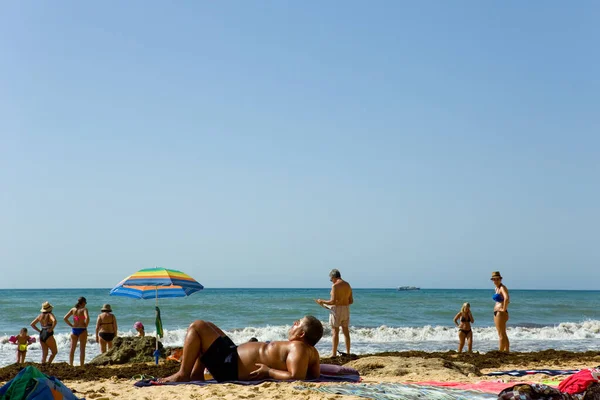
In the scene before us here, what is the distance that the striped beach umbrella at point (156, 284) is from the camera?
10.6 meters

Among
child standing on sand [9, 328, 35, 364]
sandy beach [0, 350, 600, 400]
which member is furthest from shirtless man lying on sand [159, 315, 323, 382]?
child standing on sand [9, 328, 35, 364]

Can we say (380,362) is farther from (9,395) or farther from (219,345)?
(9,395)

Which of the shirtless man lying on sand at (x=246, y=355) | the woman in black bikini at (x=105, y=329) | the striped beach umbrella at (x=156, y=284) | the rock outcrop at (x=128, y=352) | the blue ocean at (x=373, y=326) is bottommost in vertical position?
the blue ocean at (x=373, y=326)

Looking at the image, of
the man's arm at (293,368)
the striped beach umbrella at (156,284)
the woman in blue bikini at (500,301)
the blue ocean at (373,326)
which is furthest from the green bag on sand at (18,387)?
the blue ocean at (373,326)

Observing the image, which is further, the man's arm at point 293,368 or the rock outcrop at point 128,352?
the rock outcrop at point 128,352

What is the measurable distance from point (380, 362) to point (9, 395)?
21.0 feet

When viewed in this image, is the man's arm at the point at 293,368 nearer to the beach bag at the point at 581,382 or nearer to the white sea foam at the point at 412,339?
the beach bag at the point at 581,382

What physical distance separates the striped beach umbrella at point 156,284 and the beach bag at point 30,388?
5758mm

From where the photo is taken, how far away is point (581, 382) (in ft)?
16.7

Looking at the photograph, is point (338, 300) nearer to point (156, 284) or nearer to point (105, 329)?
point (156, 284)

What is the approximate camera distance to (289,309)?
3803cm

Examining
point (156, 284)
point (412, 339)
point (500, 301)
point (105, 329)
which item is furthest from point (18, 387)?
point (412, 339)

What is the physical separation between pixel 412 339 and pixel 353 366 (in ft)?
44.8

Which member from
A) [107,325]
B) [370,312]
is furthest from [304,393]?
[370,312]
